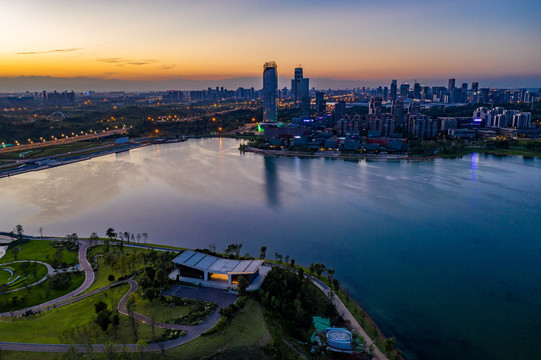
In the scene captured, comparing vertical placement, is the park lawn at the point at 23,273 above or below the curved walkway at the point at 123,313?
below

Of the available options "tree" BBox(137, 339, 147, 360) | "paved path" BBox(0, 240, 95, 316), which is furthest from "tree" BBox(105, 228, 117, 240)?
"tree" BBox(137, 339, 147, 360)

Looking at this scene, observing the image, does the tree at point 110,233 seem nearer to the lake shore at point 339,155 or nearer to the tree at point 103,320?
the tree at point 103,320

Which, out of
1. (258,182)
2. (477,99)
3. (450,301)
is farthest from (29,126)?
(477,99)

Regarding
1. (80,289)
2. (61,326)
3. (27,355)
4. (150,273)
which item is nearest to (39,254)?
(80,289)

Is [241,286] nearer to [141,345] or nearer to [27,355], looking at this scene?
[141,345]

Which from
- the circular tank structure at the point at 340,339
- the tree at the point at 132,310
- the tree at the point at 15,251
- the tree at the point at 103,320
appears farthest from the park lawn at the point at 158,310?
the tree at the point at 15,251

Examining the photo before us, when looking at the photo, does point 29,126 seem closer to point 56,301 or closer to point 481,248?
point 56,301

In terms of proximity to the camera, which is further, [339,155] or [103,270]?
[339,155]
